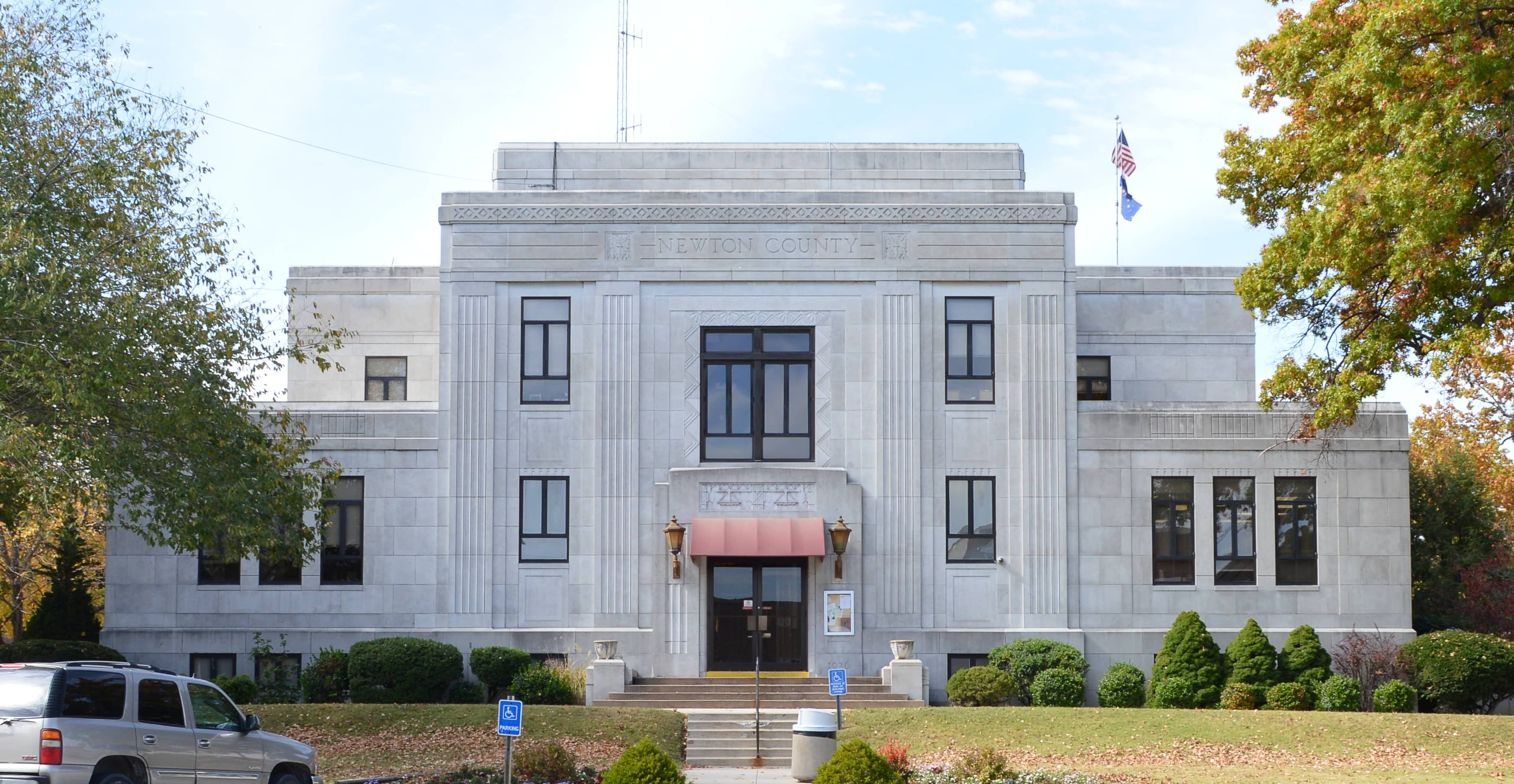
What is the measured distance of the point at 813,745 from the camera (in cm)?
2292

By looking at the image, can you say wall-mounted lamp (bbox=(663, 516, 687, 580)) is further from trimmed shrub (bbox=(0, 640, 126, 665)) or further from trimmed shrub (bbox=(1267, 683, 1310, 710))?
trimmed shrub (bbox=(1267, 683, 1310, 710))

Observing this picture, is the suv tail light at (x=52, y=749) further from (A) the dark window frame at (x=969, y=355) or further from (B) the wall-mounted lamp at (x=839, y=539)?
(A) the dark window frame at (x=969, y=355)

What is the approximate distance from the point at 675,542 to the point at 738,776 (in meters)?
7.36

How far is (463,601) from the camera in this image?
104ft

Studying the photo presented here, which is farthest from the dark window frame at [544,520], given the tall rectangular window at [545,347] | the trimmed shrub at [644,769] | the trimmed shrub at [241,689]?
the trimmed shrub at [644,769]

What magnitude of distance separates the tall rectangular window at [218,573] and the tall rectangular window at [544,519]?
20.0ft

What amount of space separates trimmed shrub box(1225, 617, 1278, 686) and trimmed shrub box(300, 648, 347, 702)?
17.8 metres

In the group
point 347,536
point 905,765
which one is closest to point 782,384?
point 347,536

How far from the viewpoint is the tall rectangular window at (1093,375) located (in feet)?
120

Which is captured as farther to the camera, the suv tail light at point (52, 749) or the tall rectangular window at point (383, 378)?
the tall rectangular window at point (383, 378)

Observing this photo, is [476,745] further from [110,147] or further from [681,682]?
[110,147]

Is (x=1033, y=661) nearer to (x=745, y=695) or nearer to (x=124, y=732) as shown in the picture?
(x=745, y=695)

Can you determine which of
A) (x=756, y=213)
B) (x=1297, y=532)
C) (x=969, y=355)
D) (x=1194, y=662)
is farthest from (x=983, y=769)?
(x=756, y=213)

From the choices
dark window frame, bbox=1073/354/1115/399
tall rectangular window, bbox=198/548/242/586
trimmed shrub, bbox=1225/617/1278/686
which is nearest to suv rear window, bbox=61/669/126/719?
tall rectangular window, bbox=198/548/242/586
